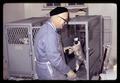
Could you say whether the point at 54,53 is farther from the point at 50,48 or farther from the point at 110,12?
the point at 110,12

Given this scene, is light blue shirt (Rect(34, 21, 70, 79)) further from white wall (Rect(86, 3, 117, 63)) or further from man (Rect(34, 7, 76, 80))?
white wall (Rect(86, 3, 117, 63))

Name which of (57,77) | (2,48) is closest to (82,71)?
(57,77)

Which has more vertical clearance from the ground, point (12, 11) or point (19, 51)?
point (12, 11)

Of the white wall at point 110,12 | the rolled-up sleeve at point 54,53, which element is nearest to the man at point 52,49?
the rolled-up sleeve at point 54,53

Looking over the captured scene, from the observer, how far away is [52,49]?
1.27 m

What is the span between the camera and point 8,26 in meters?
1.32

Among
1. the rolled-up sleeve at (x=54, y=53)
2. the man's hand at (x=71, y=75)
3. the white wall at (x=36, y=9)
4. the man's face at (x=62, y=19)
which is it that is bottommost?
the man's hand at (x=71, y=75)

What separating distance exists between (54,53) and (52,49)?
2 centimetres

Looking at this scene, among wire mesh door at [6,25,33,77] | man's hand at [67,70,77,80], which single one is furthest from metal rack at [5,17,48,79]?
man's hand at [67,70,77,80]

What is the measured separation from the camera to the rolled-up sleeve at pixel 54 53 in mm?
1264

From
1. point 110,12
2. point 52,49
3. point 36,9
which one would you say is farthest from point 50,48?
point 110,12

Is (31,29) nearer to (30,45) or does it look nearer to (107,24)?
(30,45)

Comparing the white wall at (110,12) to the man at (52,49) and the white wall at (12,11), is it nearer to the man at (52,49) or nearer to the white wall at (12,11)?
the man at (52,49)

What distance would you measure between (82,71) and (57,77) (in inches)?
5.6
